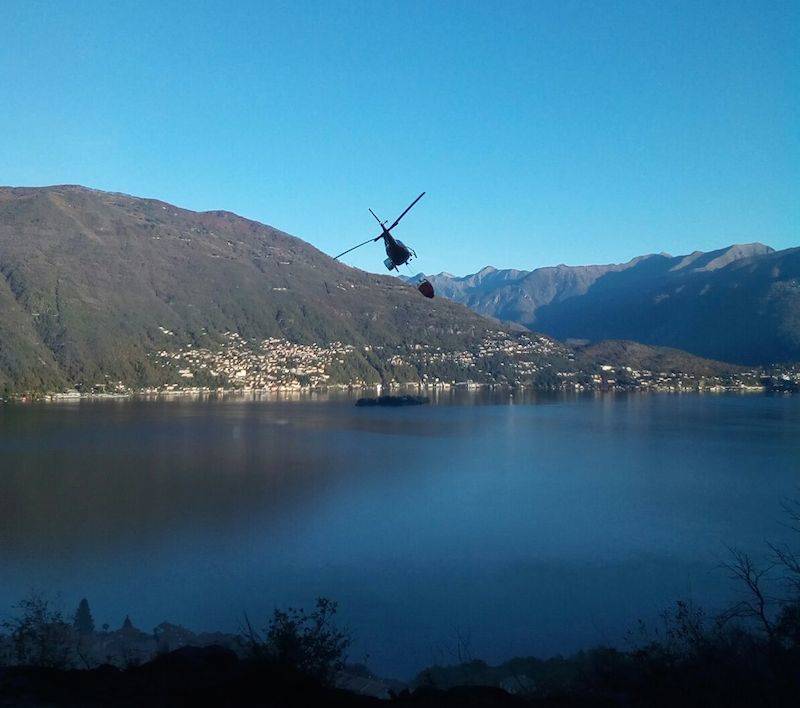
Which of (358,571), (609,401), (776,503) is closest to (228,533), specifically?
(358,571)

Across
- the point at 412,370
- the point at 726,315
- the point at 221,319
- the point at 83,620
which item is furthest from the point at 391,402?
the point at 726,315

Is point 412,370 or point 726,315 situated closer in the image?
point 412,370

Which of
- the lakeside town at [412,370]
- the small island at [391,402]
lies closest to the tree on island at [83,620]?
the small island at [391,402]

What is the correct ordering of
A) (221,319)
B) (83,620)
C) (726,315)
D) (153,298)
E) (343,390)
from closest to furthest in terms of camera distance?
(83,620), (343,390), (153,298), (221,319), (726,315)

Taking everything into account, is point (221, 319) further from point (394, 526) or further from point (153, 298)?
point (394, 526)

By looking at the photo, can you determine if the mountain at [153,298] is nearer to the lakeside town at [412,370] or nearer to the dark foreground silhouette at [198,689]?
the lakeside town at [412,370]
